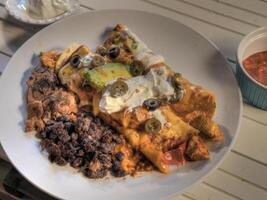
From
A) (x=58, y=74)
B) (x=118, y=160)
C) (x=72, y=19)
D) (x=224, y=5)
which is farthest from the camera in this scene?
(x=224, y=5)

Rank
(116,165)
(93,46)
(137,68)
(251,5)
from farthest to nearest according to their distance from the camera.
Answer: (251,5) < (93,46) < (137,68) < (116,165)

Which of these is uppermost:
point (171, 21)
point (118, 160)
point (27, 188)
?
point (171, 21)

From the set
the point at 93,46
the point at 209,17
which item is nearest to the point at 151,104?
the point at 93,46

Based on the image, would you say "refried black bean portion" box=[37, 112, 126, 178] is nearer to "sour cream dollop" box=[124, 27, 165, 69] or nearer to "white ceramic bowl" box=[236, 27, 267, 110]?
"sour cream dollop" box=[124, 27, 165, 69]

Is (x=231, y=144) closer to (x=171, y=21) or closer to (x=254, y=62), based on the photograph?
(x=254, y=62)

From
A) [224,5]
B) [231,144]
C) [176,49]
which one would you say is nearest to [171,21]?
[176,49]

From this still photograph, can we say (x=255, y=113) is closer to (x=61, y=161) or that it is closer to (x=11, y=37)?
(x=61, y=161)

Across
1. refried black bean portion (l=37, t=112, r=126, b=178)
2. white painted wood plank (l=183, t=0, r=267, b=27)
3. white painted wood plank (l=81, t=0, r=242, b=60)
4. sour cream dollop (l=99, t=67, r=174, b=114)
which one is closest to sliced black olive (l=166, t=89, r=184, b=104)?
sour cream dollop (l=99, t=67, r=174, b=114)
